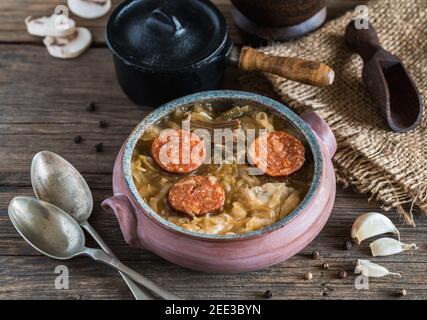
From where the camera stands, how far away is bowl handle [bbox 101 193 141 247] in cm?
190

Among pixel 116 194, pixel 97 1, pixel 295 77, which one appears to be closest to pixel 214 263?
pixel 116 194

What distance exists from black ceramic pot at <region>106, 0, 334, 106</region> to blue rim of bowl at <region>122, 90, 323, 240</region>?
0.47ft

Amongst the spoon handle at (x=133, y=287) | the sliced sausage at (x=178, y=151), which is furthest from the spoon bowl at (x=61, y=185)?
the sliced sausage at (x=178, y=151)

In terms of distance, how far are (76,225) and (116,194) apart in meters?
0.15

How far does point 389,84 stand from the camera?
92.7 inches

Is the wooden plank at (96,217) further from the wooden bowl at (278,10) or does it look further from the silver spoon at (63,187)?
the wooden bowl at (278,10)

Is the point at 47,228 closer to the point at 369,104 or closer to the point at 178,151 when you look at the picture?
the point at 178,151

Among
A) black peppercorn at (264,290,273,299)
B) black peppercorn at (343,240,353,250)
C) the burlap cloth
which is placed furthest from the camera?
the burlap cloth

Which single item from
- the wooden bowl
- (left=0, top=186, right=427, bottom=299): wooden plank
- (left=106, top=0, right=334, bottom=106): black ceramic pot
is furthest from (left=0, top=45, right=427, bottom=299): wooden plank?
the wooden bowl

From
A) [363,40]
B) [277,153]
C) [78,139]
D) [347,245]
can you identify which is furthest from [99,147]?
[363,40]

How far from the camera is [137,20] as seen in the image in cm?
230

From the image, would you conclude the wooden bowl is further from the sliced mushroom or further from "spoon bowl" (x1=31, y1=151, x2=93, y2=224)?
"spoon bowl" (x1=31, y1=151, x2=93, y2=224)

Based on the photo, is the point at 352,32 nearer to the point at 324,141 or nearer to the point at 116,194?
the point at 324,141

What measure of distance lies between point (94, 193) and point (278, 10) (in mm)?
878
